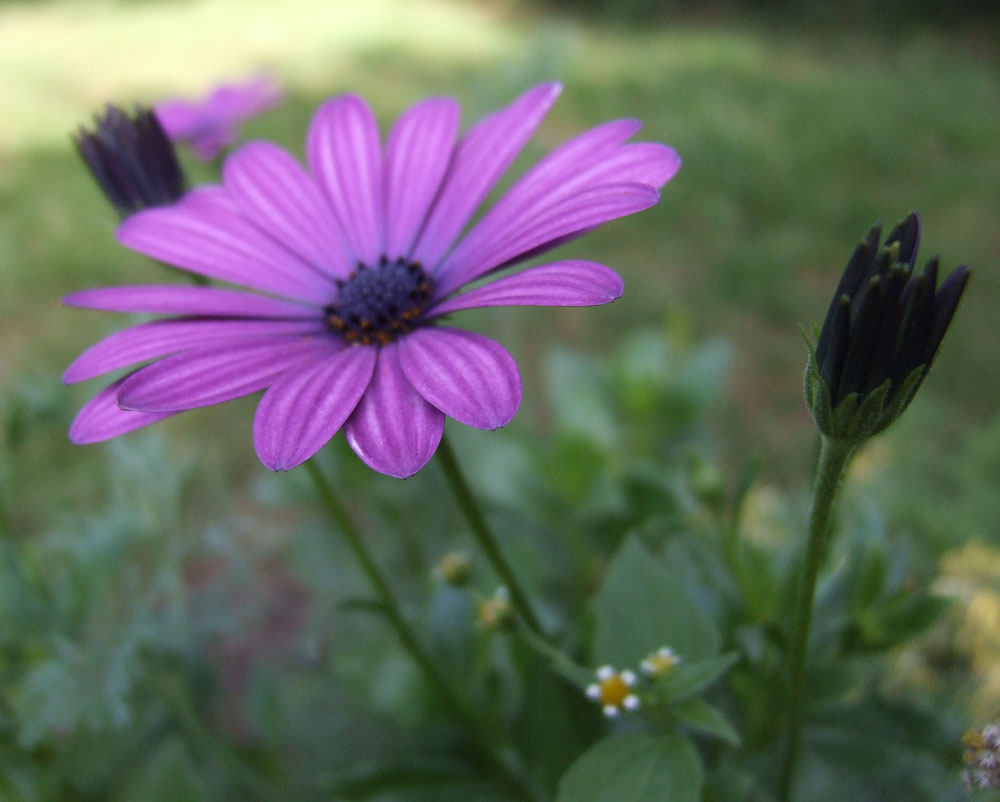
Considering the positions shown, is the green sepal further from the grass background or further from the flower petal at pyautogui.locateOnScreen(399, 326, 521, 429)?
the grass background

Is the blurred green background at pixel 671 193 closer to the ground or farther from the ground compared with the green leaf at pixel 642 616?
farther from the ground

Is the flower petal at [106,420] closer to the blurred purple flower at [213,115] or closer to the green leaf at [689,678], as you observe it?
the green leaf at [689,678]

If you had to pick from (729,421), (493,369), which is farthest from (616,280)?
(729,421)

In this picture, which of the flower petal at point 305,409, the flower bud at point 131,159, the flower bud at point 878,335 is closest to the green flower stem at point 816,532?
the flower bud at point 878,335

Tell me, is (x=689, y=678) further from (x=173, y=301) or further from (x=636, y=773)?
(x=173, y=301)

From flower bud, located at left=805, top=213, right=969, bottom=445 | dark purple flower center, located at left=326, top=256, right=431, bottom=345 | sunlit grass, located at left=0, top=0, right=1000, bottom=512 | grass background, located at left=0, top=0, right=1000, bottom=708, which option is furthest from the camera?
sunlit grass, located at left=0, top=0, right=1000, bottom=512

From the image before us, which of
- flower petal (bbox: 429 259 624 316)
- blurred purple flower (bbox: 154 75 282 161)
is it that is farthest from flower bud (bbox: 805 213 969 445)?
blurred purple flower (bbox: 154 75 282 161)

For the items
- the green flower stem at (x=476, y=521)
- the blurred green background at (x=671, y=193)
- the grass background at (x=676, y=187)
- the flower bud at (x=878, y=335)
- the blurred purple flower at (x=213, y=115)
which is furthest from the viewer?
the grass background at (x=676, y=187)

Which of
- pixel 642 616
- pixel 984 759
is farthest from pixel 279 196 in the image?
pixel 984 759
